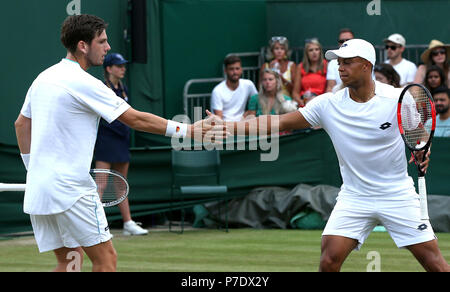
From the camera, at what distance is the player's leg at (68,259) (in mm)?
5398

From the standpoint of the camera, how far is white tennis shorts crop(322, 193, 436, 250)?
18.4ft

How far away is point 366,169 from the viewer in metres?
5.75

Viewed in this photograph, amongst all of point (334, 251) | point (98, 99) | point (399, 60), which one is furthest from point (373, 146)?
point (399, 60)

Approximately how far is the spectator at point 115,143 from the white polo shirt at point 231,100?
1.87 m

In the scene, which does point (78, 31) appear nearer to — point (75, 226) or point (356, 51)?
point (75, 226)

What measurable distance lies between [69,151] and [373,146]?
201cm

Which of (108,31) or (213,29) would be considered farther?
(213,29)

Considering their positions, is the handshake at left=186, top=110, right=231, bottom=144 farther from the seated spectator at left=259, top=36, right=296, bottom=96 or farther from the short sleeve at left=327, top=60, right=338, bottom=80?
the seated spectator at left=259, top=36, right=296, bottom=96

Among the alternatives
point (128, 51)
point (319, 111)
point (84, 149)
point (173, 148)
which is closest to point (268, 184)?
point (173, 148)

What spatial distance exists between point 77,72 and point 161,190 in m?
5.75

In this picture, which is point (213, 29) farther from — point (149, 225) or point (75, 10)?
point (149, 225)

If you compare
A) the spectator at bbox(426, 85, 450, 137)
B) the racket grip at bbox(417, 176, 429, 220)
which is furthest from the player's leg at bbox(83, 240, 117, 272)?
the spectator at bbox(426, 85, 450, 137)

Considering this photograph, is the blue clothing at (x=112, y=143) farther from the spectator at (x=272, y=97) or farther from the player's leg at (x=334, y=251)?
the player's leg at (x=334, y=251)

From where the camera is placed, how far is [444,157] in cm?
1034
